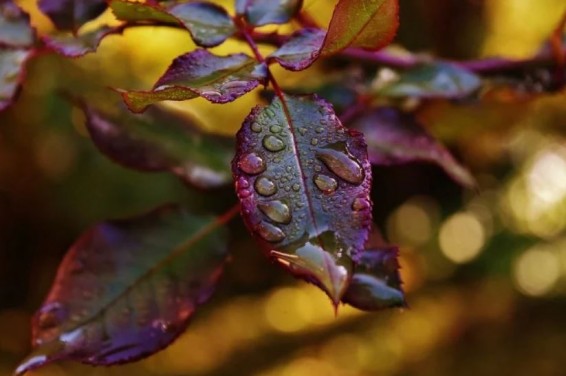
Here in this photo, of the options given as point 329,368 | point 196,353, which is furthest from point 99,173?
point 329,368

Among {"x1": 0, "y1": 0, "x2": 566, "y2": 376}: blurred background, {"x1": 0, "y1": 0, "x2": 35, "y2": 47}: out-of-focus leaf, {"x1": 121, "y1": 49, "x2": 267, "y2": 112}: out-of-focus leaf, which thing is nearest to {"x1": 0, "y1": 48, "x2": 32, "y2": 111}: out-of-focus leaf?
{"x1": 0, "y1": 0, "x2": 35, "y2": 47}: out-of-focus leaf

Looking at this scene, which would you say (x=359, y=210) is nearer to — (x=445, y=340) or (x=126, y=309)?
(x=126, y=309)

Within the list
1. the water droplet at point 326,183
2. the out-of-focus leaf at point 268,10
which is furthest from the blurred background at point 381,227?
the water droplet at point 326,183

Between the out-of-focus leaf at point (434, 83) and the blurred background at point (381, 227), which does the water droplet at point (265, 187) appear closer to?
the out-of-focus leaf at point (434, 83)

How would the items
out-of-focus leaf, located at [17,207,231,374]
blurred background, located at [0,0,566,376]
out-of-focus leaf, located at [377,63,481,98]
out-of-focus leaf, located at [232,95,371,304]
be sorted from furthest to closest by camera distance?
blurred background, located at [0,0,566,376] < out-of-focus leaf, located at [377,63,481,98] < out-of-focus leaf, located at [17,207,231,374] < out-of-focus leaf, located at [232,95,371,304]

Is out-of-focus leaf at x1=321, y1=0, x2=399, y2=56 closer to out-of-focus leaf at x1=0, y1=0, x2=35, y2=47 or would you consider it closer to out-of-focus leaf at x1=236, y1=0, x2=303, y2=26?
out-of-focus leaf at x1=236, y1=0, x2=303, y2=26

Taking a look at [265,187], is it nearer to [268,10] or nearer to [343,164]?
[343,164]
